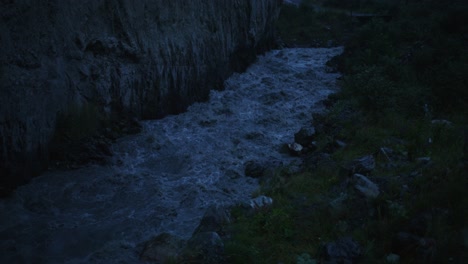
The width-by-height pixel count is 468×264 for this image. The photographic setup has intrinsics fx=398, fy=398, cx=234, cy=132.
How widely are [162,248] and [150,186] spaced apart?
3.32 meters

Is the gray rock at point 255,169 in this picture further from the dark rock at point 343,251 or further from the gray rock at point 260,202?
the dark rock at point 343,251

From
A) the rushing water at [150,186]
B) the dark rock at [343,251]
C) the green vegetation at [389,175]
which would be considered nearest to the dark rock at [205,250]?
the green vegetation at [389,175]

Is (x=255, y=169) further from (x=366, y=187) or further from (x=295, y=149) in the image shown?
(x=366, y=187)

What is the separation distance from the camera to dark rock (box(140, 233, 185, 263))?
24.5 ft

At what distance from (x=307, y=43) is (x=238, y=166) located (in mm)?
21346

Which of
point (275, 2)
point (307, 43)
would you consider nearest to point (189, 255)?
point (275, 2)

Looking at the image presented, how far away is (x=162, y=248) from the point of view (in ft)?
25.4

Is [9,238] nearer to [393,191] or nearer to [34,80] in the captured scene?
[34,80]

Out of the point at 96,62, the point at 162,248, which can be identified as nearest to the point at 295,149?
the point at 162,248

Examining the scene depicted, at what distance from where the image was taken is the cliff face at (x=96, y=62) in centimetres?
996

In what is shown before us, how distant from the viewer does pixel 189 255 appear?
7.04 m

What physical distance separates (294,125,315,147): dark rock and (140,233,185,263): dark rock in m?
6.60

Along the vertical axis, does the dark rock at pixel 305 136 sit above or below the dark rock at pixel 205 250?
below

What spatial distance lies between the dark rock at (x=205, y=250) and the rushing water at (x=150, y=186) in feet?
4.13
